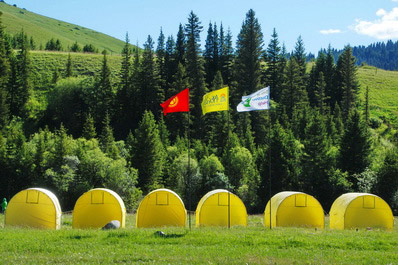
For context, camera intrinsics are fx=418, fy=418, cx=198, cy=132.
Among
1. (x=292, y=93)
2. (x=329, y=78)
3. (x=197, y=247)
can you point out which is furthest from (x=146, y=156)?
(x=329, y=78)

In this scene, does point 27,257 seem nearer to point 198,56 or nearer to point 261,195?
point 261,195

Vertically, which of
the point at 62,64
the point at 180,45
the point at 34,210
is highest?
the point at 180,45

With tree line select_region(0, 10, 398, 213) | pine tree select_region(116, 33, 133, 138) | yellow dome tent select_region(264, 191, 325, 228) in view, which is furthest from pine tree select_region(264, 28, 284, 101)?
yellow dome tent select_region(264, 191, 325, 228)

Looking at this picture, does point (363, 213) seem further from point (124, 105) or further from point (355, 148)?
point (124, 105)

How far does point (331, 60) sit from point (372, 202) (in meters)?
86.3

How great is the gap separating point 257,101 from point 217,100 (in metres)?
2.24

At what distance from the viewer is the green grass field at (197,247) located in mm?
14438

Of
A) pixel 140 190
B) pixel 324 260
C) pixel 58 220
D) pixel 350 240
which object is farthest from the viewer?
pixel 140 190

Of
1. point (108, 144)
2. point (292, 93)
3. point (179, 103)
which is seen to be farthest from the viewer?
point (292, 93)

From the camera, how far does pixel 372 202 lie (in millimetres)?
25281

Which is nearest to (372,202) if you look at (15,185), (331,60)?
(15,185)

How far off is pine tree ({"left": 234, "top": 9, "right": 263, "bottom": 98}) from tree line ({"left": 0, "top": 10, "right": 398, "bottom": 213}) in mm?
226

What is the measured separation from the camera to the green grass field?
568 inches

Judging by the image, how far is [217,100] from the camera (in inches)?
896
